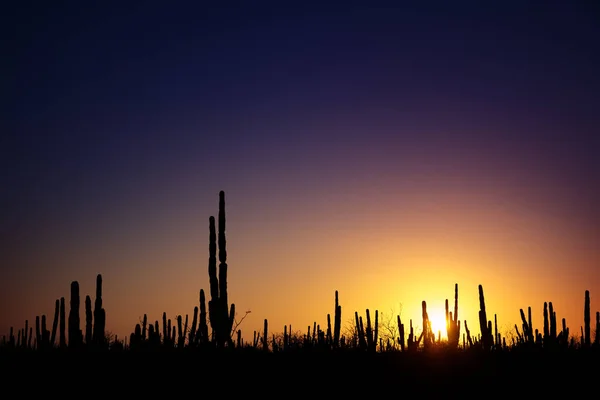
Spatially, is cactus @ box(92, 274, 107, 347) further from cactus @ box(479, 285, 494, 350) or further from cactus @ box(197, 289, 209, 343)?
cactus @ box(479, 285, 494, 350)

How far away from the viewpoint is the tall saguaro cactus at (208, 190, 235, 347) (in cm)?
1716

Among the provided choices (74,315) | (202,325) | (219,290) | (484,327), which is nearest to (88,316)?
(74,315)

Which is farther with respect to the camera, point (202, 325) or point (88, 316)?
point (88, 316)

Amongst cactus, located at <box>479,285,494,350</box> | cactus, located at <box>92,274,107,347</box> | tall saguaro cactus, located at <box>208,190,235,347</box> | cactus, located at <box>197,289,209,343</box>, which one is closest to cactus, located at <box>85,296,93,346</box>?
cactus, located at <box>92,274,107,347</box>

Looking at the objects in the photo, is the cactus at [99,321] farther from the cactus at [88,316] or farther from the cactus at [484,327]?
the cactus at [484,327]

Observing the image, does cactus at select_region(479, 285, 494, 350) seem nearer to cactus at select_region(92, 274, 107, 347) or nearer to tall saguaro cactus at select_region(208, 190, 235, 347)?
tall saguaro cactus at select_region(208, 190, 235, 347)

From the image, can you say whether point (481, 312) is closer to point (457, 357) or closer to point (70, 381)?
point (457, 357)

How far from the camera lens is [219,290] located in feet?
57.8

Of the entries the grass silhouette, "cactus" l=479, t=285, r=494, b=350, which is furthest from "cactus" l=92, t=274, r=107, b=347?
"cactus" l=479, t=285, r=494, b=350

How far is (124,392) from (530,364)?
34.9 ft

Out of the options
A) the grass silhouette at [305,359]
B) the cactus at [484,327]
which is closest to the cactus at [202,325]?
the grass silhouette at [305,359]

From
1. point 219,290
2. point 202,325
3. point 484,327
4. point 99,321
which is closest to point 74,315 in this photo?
point 99,321

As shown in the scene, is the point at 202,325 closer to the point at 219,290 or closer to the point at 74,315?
the point at 219,290

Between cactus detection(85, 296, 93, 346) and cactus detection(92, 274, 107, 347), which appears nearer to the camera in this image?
cactus detection(92, 274, 107, 347)
